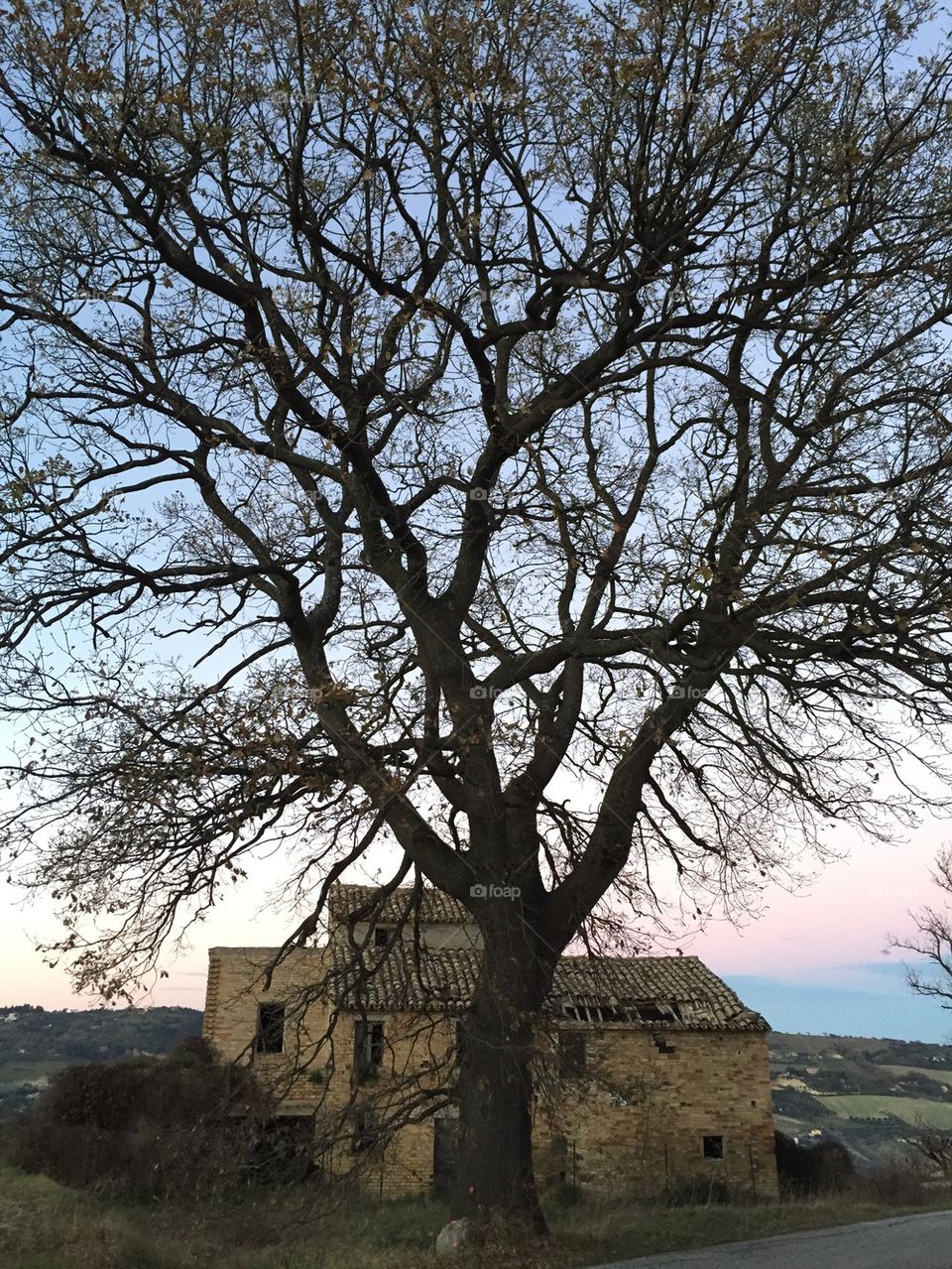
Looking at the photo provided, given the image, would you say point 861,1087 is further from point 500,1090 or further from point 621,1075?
point 500,1090

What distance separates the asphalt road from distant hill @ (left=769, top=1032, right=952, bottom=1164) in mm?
21317

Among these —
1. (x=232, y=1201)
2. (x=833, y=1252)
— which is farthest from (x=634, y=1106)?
(x=232, y=1201)

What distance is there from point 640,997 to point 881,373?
70.3 ft

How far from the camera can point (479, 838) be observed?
35.6ft

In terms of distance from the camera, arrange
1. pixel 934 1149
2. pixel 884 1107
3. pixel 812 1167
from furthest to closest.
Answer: pixel 884 1107, pixel 934 1149, pixel 812 1167

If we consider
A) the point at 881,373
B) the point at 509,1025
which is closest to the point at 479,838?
the point at 509,1025

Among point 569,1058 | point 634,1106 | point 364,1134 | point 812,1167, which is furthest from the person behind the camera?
point 812,1167

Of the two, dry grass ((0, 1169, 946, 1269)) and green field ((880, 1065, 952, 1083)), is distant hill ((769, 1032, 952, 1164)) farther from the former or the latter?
dry grass ((0, 1169, 946, 1269))

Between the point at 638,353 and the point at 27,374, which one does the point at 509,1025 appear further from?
the point at 27,374

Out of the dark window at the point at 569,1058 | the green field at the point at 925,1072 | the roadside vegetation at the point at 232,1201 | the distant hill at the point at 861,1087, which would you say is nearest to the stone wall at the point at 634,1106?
the roadside vegetation at the point at 232,1201

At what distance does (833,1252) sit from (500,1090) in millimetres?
4718

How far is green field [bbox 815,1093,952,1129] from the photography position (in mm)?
46594

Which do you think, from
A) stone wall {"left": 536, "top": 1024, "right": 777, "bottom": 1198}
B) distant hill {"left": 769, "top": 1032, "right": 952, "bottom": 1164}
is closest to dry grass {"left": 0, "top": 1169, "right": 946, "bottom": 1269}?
stone wall {"left": 536, "top": 1024, "right": 777, "bottom": 1198}

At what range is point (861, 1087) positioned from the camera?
55500 mm
